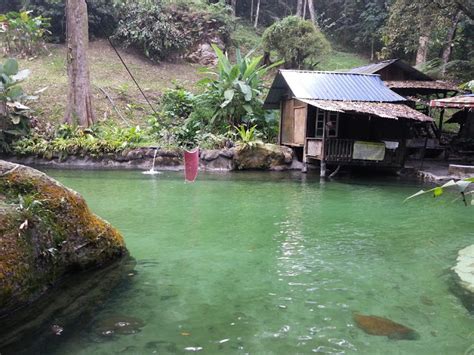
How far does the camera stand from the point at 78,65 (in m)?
15.9

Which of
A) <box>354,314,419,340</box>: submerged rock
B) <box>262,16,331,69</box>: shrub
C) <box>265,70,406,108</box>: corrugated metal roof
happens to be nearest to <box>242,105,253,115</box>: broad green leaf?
<box>265,70,406,108</box>: corrugated metal roof

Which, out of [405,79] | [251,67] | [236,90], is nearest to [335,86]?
[251,67]

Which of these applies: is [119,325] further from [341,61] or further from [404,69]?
[341,61]

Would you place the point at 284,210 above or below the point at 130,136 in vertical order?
below

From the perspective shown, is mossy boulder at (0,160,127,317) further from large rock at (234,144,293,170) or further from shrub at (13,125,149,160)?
shrub at (13,125,149,160)

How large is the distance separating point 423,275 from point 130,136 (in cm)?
1272

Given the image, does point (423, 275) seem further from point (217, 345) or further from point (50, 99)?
point (50, 99)

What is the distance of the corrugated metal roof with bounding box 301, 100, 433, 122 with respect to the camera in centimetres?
1237

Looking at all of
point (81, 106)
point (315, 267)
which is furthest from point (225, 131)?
point (315, 267)

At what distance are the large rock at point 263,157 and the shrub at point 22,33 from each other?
12454 mm

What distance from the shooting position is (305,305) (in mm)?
4254

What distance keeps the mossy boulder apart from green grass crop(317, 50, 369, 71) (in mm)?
22441

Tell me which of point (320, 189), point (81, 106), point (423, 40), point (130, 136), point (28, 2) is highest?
point (28, 2)

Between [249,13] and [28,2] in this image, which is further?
[249,13]
